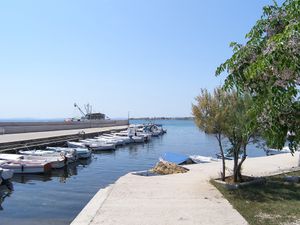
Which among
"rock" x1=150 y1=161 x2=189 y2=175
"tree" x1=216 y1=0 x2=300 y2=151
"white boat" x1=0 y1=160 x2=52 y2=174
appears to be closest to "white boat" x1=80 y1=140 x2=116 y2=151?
"white boat" x1=0 y1=160 x2=52 y2=174

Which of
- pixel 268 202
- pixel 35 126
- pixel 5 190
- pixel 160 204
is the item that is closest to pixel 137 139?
pixel 35 126

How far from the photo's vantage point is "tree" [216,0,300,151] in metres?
4.53

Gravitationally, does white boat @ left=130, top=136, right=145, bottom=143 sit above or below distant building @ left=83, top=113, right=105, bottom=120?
below

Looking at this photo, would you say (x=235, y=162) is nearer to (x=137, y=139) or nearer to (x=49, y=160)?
(x=49, y=160)

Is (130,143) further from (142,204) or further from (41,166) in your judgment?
(142,204)

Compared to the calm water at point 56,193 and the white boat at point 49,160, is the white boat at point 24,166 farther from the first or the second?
the white boat at point 49,160

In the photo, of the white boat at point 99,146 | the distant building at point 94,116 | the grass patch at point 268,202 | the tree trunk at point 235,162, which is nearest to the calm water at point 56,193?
the grass patch at point 268,202

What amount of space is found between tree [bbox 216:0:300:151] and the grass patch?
4697 millimetres

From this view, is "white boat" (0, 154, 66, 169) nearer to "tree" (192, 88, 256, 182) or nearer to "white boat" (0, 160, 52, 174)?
"white boat" (0, 160, 52, 174)

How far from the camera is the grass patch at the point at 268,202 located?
10859 millimetres

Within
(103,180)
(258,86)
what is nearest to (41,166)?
(103,180)

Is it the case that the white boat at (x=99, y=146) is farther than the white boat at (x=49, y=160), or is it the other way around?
the white boat at (x=99, y=146)

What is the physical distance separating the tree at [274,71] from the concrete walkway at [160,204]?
4.90m

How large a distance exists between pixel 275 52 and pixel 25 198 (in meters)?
16.8
